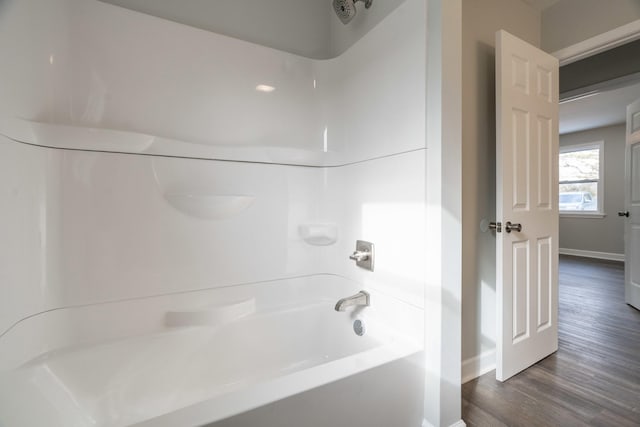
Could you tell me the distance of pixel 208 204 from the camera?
152 cm

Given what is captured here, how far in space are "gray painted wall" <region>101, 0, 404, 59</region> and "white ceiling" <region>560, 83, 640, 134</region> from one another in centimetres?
363

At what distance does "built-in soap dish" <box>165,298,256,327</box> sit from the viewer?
1.48 meters

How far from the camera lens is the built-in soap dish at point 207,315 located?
148 centimetres

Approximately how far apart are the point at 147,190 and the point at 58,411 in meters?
0.92

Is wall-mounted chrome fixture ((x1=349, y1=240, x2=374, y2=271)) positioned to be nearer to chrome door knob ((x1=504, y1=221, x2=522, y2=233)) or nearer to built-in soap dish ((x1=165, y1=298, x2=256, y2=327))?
built-in soap dish ((x1=165, y1=298, x2=256, y2=327))

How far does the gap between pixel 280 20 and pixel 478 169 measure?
157 cm

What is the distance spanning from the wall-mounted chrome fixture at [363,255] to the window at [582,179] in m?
6.26

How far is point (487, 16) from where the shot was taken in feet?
6.06

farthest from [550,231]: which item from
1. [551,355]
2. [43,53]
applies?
[43,53]

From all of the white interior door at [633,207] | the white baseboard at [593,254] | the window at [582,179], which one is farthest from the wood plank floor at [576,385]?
the window at [582,179]

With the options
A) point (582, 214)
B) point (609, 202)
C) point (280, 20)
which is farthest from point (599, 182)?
point (280, 20)

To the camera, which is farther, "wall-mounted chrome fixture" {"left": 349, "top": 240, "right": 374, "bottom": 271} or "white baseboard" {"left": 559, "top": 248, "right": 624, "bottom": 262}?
"white baseboard" {"left": 559, "top": 248, "right": 624, "bottom": 262}

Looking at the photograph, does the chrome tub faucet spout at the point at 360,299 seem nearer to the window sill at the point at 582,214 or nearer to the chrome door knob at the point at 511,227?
the chrome door knob at the point at 511,227

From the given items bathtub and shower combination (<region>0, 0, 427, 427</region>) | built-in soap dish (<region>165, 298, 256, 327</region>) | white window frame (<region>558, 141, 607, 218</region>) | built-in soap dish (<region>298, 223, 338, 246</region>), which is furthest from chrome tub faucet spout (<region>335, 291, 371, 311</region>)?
white window frame (<region>558, 141, 607, 218</region>)
